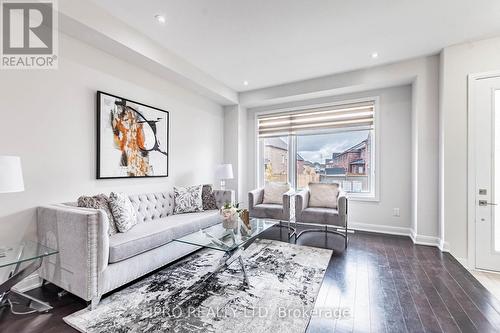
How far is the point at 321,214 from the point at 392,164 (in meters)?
1.71

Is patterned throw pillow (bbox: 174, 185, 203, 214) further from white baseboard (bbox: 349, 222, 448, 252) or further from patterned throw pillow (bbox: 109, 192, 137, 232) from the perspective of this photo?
white baseboard (bbox: 349, 222, 448, 252)

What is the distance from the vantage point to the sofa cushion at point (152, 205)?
10.1 ft

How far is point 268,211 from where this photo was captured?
4055 mm

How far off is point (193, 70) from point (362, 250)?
12.6 ft

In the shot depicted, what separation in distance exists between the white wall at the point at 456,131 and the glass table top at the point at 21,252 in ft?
14.8

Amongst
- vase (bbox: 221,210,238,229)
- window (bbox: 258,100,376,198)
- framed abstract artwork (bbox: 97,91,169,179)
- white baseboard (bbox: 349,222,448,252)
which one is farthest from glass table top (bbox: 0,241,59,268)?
white baseboard (bbox: 349,222,448,252)

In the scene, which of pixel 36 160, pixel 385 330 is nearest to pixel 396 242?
pixel 385 330

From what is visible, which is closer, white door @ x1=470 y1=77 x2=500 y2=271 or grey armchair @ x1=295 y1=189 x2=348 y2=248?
white door @ x1=470 y1=77 x2=500 y2=271

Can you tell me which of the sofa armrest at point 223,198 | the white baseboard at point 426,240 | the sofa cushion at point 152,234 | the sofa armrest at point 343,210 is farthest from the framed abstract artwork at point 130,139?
the white baseboard at point 426,240

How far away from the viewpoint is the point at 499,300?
7.00ft

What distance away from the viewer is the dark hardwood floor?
5.74ft

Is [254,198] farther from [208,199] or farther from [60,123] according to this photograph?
[60,123]

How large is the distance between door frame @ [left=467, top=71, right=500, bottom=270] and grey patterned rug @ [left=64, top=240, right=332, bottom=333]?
1.91 metres

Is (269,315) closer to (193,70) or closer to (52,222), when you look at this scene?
(52,222)
